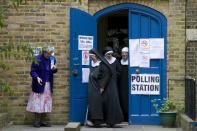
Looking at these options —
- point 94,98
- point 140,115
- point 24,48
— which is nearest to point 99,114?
point 94,98

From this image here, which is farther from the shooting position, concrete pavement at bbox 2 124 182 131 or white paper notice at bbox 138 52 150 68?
white paper notice at bbox 138 52 150 68

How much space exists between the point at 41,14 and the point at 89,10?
1214mm

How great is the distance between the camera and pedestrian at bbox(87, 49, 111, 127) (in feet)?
43.6

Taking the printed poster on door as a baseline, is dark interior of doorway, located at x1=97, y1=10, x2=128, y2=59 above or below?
above

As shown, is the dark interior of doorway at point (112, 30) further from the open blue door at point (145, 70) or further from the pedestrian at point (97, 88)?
the pedestrian at point (97, 88)

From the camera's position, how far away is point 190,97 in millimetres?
12766

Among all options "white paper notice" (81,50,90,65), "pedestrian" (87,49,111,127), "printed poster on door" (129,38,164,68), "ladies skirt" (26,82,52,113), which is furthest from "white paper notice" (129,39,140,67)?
"ladies skirt" (26,82,52,113)

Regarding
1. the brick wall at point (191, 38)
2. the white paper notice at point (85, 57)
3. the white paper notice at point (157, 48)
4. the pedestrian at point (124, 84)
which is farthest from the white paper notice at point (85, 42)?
the brick wall at point (191, 38)

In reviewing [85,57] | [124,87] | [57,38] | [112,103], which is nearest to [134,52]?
[124,87]

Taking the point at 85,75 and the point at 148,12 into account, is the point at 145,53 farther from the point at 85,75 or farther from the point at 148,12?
the point at 85,75

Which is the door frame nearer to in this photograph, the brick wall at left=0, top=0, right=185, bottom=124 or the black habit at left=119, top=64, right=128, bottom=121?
the brick wall at left=0, top=0, right=185, bottom=124

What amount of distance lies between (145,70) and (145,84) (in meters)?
0.35

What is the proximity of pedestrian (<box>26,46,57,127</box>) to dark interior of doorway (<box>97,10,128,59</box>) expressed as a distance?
350cm

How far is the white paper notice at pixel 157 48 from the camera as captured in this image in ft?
45.5
